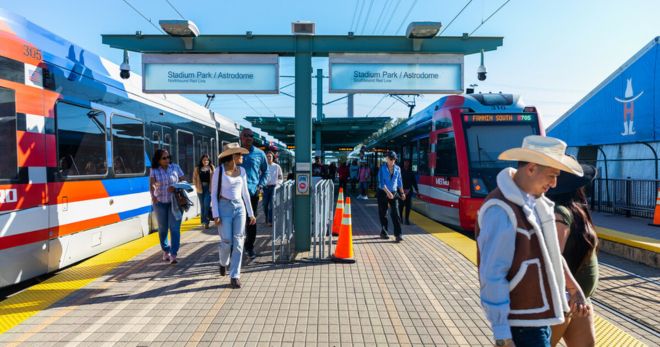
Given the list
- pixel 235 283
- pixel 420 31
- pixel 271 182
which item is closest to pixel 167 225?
pixel 235 283

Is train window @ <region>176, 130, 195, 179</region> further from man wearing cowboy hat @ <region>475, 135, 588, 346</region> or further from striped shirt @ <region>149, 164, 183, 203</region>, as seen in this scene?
man wearing cowboy hat @ <region>475, 135, 588, 346</region>

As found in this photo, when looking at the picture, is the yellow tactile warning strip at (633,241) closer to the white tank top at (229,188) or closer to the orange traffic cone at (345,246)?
the orange traffic cone at (345,246)

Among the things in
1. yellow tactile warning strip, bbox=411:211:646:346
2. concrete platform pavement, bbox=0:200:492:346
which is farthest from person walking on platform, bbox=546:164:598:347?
yellow tactile warning strip, bbox=411:211:646:346

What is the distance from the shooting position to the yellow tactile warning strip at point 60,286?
4293 millimetres

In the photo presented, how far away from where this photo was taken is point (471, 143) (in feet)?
30.4

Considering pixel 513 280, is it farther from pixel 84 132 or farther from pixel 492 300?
pixel 84 132

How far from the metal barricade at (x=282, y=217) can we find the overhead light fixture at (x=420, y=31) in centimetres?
298

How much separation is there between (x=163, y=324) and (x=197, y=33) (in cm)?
436

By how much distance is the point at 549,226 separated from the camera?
7.32 ft

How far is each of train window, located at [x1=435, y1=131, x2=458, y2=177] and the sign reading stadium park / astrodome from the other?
281 centimetres

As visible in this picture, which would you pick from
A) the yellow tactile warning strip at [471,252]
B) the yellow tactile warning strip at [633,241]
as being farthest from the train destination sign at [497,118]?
the yellow tactile warning strip at [633,241]

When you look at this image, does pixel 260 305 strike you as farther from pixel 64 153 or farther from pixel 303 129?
pixel 64 153

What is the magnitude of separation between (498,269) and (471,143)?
24.8 ft

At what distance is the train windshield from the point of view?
9055 millimetres
